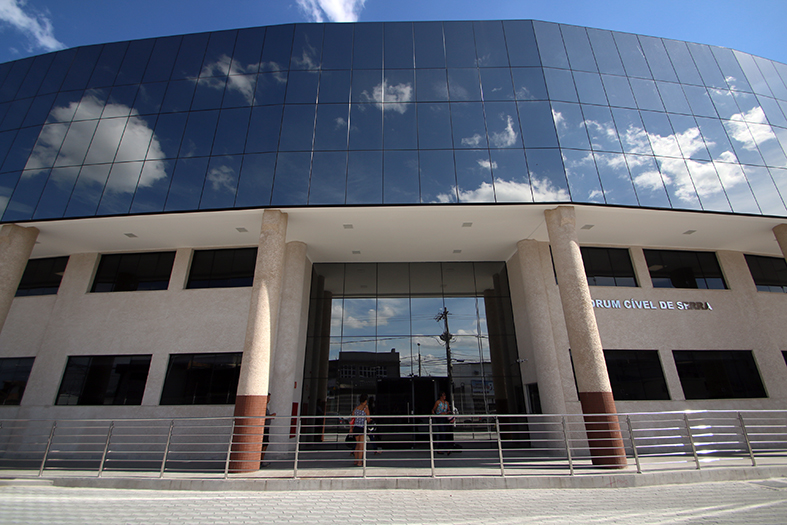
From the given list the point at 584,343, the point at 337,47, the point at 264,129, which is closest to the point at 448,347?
the point at 584,343

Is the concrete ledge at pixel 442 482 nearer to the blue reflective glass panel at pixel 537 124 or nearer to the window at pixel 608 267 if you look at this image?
the window at pixel 608 267

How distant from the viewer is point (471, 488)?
7.92 meters

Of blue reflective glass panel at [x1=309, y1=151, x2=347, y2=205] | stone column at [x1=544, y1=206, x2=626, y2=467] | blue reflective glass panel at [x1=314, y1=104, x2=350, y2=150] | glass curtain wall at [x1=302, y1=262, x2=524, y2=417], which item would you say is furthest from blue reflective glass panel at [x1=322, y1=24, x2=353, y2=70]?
stone column at [x1=544, y1=206, x2=626, y2=467]

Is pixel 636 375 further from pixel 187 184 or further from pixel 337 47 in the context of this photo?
pixel 187 184

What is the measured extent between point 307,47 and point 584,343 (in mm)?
13442

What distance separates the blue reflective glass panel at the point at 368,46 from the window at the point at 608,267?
10.7 meters

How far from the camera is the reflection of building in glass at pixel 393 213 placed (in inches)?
486

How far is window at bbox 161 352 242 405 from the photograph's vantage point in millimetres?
13242

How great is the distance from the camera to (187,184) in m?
12.4

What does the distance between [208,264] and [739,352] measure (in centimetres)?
2051

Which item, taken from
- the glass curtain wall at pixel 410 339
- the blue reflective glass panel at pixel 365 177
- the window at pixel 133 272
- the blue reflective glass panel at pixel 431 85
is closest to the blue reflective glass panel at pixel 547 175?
the blue reflective glass panel at pixel 431 85

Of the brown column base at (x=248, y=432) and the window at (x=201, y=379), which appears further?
the window at (x=201, y=379)

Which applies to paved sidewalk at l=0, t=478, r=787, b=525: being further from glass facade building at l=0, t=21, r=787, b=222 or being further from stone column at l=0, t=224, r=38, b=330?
glass facade building at l=0, t=21, r=787, b=222

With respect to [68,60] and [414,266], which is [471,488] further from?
[68,60]
